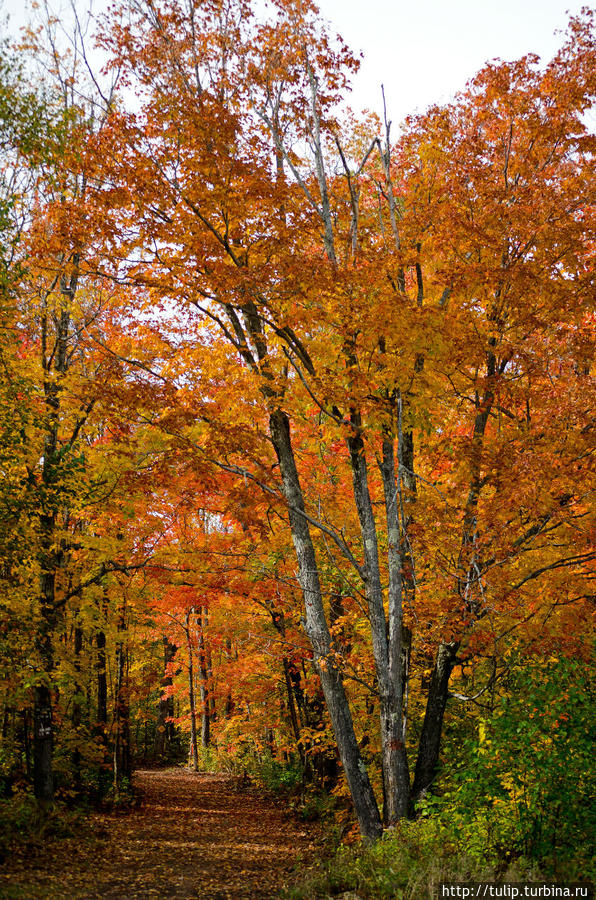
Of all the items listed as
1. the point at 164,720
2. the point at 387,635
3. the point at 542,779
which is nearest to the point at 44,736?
the point at 387,635

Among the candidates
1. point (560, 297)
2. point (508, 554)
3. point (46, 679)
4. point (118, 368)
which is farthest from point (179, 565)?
point (560, 297)

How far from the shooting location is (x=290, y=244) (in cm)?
875

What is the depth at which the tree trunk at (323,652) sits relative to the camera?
818cm

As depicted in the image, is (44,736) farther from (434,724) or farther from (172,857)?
(434,724)

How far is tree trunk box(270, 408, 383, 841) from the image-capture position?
8.18 m

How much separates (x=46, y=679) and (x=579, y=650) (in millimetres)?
8152

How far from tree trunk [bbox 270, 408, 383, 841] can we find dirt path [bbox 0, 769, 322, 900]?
176cm

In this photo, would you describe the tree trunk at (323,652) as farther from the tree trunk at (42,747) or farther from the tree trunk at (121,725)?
the tree trunk at (121,725)

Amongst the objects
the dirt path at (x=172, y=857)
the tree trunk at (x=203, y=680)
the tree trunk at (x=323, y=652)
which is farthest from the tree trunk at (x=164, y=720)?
the tree trunk at (x=323, y=652)

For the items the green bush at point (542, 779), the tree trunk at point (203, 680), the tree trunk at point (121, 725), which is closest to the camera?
the green bush at point (542, 779)

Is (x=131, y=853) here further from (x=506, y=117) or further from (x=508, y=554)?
(x=506, y=117)

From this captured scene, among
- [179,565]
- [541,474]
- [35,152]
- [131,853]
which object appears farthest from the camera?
[179,565]

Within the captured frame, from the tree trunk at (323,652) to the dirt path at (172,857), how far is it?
1763mm

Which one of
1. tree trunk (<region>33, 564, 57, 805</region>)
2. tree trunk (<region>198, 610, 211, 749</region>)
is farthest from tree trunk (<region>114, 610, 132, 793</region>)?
tree trunk (<region>33, 564, 57, 805</region>)
